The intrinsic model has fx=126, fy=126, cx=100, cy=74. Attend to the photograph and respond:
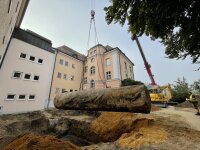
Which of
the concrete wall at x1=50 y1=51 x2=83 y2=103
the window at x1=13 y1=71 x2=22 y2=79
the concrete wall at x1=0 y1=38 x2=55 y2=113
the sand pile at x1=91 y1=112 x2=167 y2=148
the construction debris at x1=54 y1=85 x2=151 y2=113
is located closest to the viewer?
the construction debris at x1=54 y1=85 x2=151 y2=113

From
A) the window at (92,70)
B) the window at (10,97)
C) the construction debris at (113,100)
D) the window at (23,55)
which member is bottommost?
the construction debris at (113,100)

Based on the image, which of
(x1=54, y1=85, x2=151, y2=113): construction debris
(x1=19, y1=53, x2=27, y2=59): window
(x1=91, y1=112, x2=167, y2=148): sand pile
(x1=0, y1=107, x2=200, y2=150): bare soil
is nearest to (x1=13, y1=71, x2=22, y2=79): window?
(x1=19, y1=53, x2=27, y2=59): window

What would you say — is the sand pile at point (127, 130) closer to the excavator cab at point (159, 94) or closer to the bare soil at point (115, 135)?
the bare soil at point (115, 135)

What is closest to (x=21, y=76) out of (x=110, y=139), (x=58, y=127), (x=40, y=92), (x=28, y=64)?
(x=28, y=64)

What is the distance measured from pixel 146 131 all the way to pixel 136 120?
710 mm

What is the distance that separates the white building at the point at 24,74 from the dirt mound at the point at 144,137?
12645 millimetres

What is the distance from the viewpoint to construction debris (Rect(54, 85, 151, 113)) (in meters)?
2.43

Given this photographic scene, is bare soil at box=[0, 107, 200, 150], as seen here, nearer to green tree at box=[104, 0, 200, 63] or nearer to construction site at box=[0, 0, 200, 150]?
construction site at box=[0, 0, 200, 150]

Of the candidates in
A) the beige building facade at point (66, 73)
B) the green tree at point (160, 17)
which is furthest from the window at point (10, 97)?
the green tree at point (160, 17)

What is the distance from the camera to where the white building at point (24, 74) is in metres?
12.4

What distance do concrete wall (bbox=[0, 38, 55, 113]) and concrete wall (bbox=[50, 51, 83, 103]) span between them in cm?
388

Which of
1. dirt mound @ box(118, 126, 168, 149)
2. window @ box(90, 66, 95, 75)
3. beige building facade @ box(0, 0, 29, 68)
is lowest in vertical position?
dirt mound @ box(118, 126, 168, 149)

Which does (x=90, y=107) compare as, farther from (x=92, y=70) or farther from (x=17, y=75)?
(x=92, y=70)

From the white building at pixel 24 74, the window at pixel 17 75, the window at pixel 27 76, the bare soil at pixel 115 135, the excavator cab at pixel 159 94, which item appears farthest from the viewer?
the window at pixel 27 76
